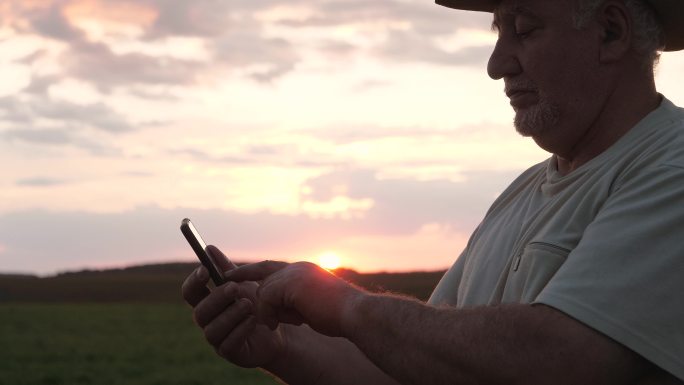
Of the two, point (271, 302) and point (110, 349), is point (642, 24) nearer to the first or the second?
point (271, 302)

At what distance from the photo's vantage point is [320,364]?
3.60 metres

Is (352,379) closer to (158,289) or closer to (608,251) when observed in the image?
(608,251)

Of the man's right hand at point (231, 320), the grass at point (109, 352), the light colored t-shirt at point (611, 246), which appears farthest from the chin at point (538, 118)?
the grass at point (109, 352)

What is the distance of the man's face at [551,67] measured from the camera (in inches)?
117

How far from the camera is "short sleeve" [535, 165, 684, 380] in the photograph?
2451 mm

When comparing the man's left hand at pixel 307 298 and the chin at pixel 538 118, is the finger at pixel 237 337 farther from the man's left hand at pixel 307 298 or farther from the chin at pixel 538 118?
the chin at pixel 538 118

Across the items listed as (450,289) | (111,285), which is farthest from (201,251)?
(111,285)

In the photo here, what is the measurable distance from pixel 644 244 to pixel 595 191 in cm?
31

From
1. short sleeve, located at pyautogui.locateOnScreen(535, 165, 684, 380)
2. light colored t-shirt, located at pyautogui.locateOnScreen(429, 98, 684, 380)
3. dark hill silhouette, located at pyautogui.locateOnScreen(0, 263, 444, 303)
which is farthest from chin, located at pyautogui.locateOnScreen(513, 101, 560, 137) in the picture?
dark hill silhouette, located at pyautogui.locateOnScreen(0, 263, 444, 303)

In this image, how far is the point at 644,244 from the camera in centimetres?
253

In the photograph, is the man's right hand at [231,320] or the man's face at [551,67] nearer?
the man's face at [551,67]

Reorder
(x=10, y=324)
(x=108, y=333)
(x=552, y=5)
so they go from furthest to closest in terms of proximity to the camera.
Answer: (x=10, y=324) < (x=108, y=333) < (x=552, y=5)

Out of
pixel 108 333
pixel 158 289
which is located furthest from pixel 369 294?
pixel 158 289

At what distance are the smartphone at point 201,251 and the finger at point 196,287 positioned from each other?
3cm
